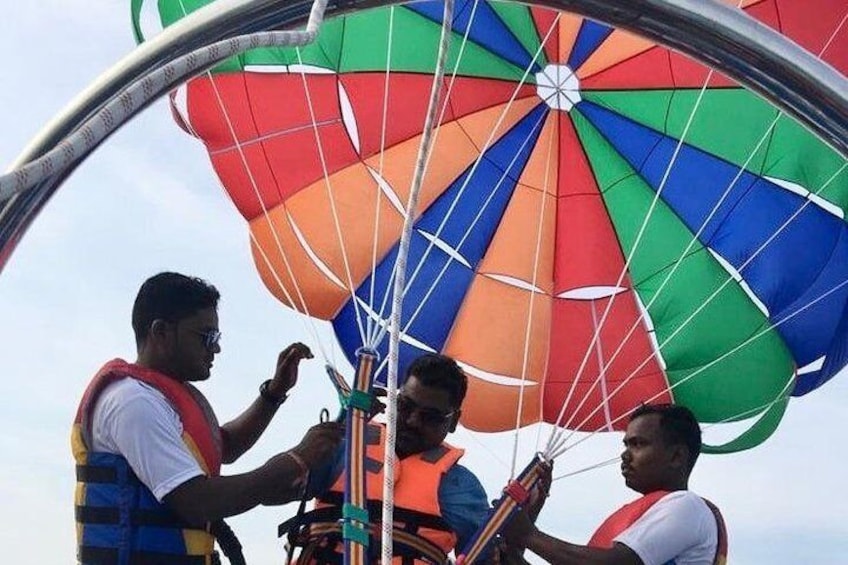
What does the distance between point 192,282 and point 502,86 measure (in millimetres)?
3164

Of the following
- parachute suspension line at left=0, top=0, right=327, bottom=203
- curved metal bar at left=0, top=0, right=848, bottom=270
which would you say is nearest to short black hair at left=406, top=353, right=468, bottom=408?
curved metal bar at left=0, top=0, right=848, bottom=270

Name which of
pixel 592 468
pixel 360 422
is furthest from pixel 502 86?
pixel 360 422

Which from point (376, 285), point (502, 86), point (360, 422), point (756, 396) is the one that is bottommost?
point (360, 422)

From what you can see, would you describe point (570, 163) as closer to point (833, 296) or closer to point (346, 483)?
point (833, 296)

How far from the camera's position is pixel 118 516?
2.71 meters

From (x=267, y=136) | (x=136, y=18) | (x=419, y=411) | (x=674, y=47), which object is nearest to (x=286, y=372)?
(x=419, y=411)

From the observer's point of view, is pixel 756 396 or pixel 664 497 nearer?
pixel 664 497

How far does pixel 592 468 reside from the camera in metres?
4.22

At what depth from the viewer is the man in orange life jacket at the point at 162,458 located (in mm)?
2658

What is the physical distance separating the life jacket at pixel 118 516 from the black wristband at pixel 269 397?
0.57 metres

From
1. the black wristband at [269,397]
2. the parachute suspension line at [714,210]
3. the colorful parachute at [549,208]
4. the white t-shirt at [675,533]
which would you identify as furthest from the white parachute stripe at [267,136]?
the white t-shirt at [675,533]

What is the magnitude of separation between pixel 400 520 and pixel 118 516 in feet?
2.41

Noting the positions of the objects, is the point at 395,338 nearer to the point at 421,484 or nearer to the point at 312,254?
the point at 421,484

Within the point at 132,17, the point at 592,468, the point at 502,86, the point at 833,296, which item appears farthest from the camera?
the point at 502,86
